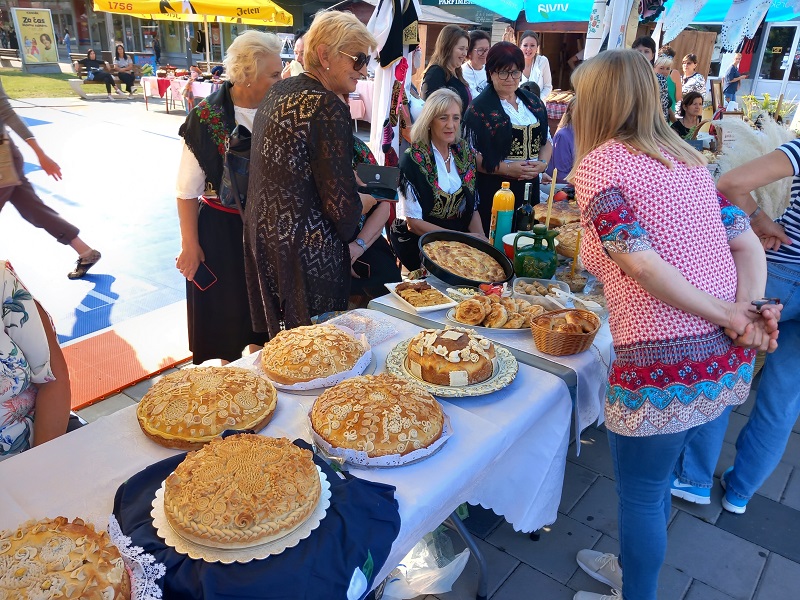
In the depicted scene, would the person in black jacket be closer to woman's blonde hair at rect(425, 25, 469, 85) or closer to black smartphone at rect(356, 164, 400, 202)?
woman's blonde hair at rect(425, 25, 469, 85)

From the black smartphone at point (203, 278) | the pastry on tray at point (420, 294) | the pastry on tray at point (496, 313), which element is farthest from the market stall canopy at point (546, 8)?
the pastry on tray at point (496, 313)

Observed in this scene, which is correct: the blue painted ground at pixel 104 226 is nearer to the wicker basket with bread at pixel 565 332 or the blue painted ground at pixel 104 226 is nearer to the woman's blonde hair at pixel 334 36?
the woman's blonde hair at pixel 334 36

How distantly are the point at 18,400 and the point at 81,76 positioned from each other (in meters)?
19.4

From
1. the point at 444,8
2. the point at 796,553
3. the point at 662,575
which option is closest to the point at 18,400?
the point at 662,575

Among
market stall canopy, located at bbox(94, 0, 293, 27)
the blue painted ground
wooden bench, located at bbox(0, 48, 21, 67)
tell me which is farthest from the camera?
wooden bench, located at bbox(0, 48, 21, 67)

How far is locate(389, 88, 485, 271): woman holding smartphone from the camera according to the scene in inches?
121

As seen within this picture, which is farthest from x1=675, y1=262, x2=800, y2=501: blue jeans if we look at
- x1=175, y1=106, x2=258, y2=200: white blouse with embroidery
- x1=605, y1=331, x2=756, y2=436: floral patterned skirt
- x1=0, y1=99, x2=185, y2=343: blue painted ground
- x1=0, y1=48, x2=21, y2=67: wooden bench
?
x1=0, y1=48, x2=21, y2=67: wooden bench

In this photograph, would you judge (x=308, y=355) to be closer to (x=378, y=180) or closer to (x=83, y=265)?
(x=378, y=180)

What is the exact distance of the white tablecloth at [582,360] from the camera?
185cm

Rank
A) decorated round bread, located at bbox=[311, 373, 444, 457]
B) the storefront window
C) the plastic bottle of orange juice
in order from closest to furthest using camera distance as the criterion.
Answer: decorated round bread, located at bbox=[311, 373, 444, 457] < the plastic bottle of orange juice < the storefront window

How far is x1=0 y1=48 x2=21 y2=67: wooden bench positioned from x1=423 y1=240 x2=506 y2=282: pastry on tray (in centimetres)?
2700

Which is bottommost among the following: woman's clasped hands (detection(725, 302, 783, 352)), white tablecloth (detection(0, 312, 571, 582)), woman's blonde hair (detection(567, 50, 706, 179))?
white tablecloth (detection(0, 312, 571, 582))

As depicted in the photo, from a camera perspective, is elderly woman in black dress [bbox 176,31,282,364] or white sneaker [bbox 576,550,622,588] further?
elderly woman in black dress [bbox 176,31,282,364]

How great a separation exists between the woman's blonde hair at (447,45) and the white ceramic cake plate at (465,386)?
3954 millimetres
